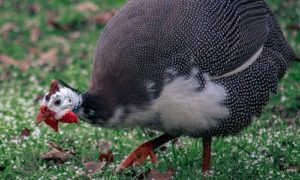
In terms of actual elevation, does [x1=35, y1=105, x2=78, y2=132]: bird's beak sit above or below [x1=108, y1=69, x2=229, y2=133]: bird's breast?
above

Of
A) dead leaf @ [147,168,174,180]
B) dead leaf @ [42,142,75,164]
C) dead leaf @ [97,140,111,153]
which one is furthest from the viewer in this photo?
dead leaf @ [97,140,111,153]

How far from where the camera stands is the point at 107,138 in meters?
5.48

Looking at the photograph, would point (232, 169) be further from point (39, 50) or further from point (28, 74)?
point (39, 50)

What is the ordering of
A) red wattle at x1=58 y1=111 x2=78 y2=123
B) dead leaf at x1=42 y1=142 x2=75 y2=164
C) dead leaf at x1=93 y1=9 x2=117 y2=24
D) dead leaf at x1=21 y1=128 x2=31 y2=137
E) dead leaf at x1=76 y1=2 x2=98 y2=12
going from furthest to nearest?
1. dead leaf at x1=76 y1=2 x2=98 y2=12
2. dead leaf at x1=93 y1=9 x2=117 y2=24
3. dead leaf at x1=21 y1=128 x2=31 y2=137
4. dead leaf at x1=42 y1=142 x2=75 y2=164
5. red wattle at x1=58 y1=111 x2=78 y2=123

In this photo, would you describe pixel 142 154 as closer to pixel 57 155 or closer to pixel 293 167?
pixel 57 155

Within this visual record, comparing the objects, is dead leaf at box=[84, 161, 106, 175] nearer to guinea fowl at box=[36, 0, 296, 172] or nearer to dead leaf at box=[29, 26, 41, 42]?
guinea fowl at box=[36, 0, 296, 172]

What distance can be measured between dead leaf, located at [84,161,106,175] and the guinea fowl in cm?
14

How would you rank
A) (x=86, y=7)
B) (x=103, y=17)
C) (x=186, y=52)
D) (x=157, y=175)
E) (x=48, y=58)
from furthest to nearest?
(x=86, y=7)
(x=103, y=17)
(x=48, y=58)
(x=157, y=175)
(x=186, y=52)

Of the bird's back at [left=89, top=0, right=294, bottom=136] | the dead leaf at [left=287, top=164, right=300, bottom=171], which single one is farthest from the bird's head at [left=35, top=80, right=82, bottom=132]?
the dead leaf at [left=287, top=164, right=300, bottom=171]

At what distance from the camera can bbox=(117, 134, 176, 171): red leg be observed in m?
4.80

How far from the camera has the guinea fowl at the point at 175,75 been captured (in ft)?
14.1

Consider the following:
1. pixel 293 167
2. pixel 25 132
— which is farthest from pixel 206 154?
pixel 25 132

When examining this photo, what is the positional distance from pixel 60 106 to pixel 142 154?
82 centimetres

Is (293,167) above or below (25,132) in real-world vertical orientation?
below
